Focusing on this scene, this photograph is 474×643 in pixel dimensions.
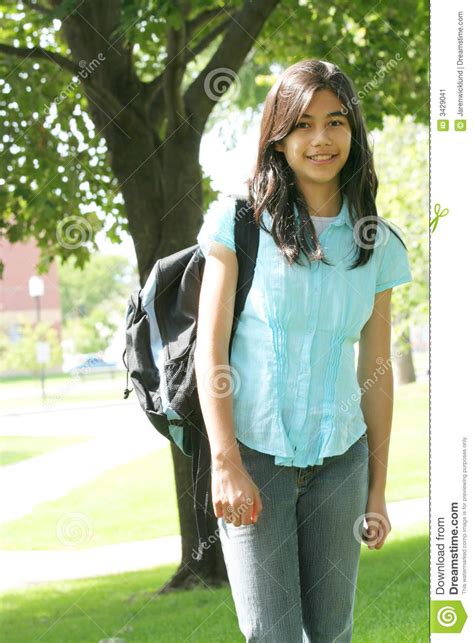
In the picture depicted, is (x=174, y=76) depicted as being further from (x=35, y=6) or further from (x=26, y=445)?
(x=26, y=445)

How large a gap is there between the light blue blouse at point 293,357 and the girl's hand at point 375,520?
0.20 metres

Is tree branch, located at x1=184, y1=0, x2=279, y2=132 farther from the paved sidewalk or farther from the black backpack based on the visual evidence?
the paved sidewalk

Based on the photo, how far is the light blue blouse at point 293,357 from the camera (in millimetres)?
1962

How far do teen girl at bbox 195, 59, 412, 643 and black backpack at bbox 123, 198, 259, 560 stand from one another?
0.08 m

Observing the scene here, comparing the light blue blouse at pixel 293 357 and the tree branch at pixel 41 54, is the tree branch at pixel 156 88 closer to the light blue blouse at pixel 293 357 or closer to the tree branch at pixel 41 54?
the tree branch at pixel 41 54

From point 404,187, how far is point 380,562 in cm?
1231

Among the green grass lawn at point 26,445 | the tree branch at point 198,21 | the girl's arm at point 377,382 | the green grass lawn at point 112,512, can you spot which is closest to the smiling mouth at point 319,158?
the girl's arm at point 377,382

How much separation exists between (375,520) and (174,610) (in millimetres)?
3646

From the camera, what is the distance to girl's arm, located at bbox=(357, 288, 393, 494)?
216 cm

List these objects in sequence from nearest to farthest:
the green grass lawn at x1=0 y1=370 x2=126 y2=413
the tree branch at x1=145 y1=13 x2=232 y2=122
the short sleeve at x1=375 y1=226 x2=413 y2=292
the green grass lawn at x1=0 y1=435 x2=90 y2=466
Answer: the short sleeve at x1=375 y1=226 x2=413 y2=292 < the tree branch at x1=145 y1=13 x2=232 y2=122 < the green grass lawn at x1=0 y1=435 x2=90 y2=466 < the green grass lawn at x1=0 y1=370 x2=126 y2=413

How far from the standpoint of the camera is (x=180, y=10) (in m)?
4.76

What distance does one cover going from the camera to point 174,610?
18.1ft

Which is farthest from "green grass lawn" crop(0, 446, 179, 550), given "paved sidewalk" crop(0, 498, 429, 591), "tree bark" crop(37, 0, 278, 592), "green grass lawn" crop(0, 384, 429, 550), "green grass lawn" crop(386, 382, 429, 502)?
"tree bark" crop(37, 0, 278, 592)
